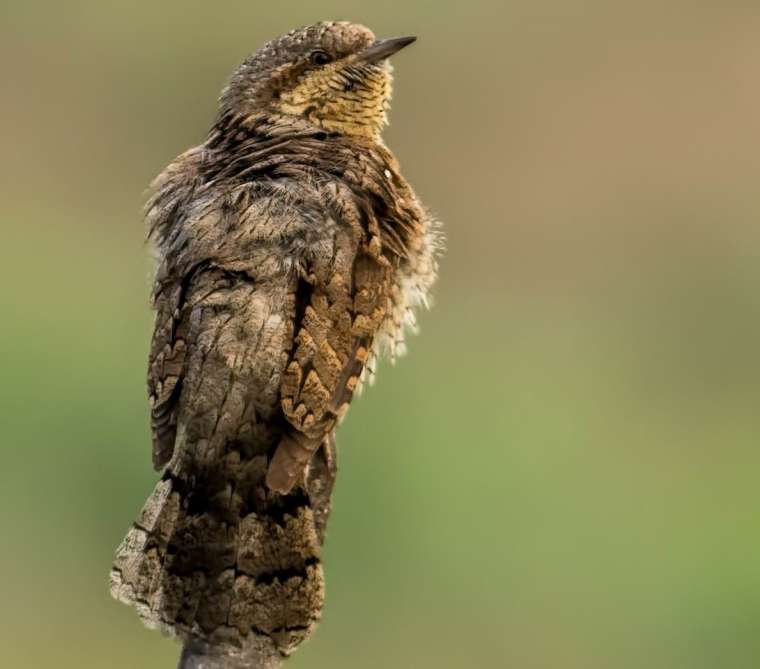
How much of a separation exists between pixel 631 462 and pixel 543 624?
1.77m

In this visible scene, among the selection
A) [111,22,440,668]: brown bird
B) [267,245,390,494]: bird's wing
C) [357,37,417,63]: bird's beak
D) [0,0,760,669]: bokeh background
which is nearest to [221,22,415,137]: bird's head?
[357,37,417,63]: bird's beak

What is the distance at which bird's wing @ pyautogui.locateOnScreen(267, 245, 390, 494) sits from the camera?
14.8 ft

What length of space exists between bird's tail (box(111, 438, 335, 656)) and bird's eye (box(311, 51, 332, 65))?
140 cm

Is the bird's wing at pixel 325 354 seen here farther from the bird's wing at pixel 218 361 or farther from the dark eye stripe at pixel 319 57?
the dark eye stripe at pixel 319 57

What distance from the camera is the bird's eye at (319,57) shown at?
530 cm

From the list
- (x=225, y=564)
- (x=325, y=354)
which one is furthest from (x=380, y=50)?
(x=225, y=564)

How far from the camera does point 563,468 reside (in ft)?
32.7

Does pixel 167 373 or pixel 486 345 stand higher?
pixel 167 373

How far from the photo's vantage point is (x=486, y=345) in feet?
37.5

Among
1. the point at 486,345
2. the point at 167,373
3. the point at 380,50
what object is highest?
the point at 380,50

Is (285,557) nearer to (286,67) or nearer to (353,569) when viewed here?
(286,67)

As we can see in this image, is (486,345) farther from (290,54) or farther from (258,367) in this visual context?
(258,367)

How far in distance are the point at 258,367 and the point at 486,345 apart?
6.97 meters

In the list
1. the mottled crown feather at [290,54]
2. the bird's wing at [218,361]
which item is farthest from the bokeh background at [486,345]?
the bird's wing at [218,361]
